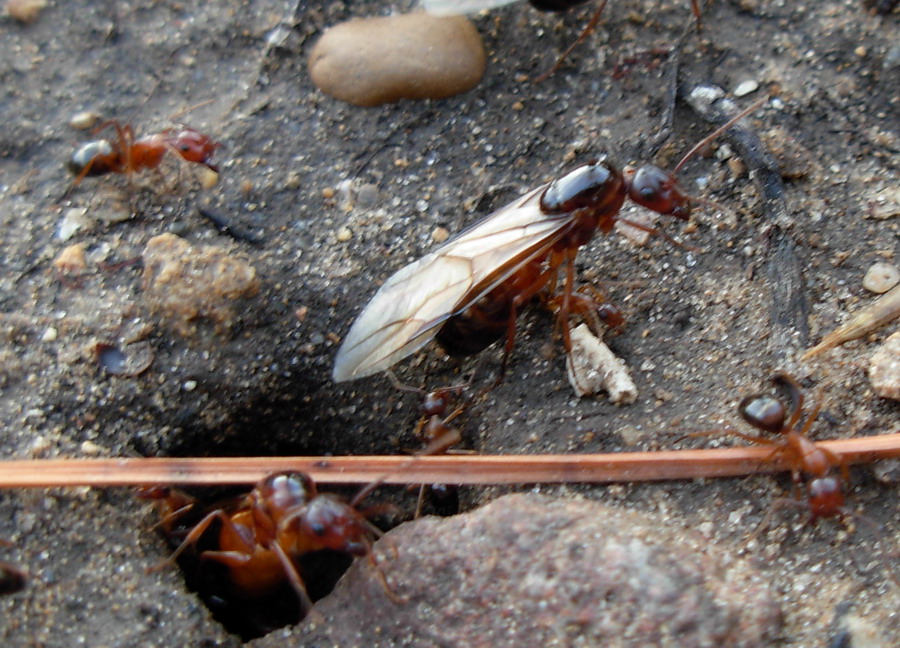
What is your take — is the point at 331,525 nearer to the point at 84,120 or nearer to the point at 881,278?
the point at 881,278

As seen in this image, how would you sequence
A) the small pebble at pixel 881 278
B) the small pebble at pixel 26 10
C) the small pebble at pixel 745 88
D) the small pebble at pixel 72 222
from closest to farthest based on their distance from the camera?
1. the small pebble at pixel 881 278
2. the small pebble at pixel 72 222
3. the small pebble at pixel 745 88
4. the small pebble at pixel 26 10

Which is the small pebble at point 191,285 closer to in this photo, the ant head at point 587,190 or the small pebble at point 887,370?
the ant head at point 587,190

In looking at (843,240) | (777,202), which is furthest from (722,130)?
(843,240)

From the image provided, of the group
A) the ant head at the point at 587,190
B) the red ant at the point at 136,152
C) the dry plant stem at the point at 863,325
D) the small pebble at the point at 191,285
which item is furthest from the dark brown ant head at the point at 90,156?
the dry plant stem at the point at 863,325

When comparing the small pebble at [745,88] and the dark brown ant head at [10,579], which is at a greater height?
the small pebble at [745,88]

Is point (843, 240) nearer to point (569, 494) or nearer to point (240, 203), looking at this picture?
point (569, 494)

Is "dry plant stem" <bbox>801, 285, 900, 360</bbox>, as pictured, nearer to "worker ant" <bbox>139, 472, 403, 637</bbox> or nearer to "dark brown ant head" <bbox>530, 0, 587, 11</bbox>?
"worker ant" <bbox>139, 472, 403, 637</bbox>
